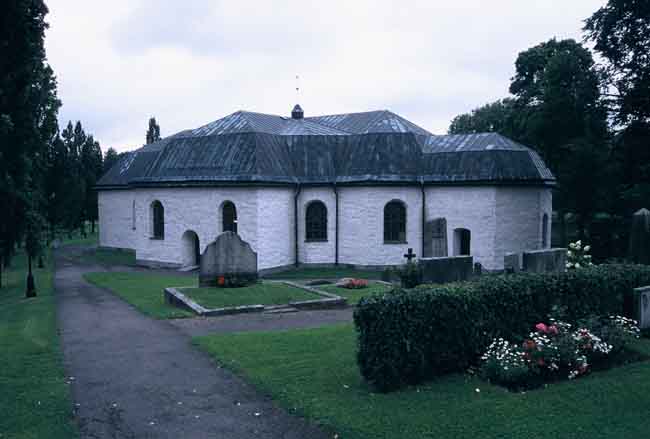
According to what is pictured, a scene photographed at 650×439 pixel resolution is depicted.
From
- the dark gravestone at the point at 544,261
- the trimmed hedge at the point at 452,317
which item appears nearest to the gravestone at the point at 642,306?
the trimmed hedge at the point at 452,317

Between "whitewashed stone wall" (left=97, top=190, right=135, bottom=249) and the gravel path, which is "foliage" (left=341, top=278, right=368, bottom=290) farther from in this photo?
"whitewashed stone wall" (left=97, top=190, right=135, bottom=249)

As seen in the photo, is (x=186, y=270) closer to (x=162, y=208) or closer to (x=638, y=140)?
(x=162, y=208)

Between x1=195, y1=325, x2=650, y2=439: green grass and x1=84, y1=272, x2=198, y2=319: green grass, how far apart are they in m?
6.54

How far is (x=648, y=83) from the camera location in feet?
76.6

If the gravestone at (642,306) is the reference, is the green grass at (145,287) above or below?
below

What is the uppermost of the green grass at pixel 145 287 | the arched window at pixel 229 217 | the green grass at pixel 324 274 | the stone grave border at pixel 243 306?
the arched window at pixel 229 217

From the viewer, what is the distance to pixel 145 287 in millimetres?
21984

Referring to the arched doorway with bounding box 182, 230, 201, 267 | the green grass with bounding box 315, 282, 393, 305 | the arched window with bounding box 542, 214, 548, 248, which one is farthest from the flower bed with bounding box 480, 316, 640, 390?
the arched doorway with bounding box 182, 230, 201, 267

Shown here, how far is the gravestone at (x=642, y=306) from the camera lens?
11.5 m

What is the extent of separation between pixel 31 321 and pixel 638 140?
26.2 meters

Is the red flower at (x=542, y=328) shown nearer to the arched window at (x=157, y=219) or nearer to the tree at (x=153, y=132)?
the arched window at (x=157, y=219)

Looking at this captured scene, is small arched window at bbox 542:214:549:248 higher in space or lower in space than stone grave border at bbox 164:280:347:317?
higher

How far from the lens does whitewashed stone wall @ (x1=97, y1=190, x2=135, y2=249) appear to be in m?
39.8

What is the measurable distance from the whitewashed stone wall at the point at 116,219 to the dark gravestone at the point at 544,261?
33583 mm
